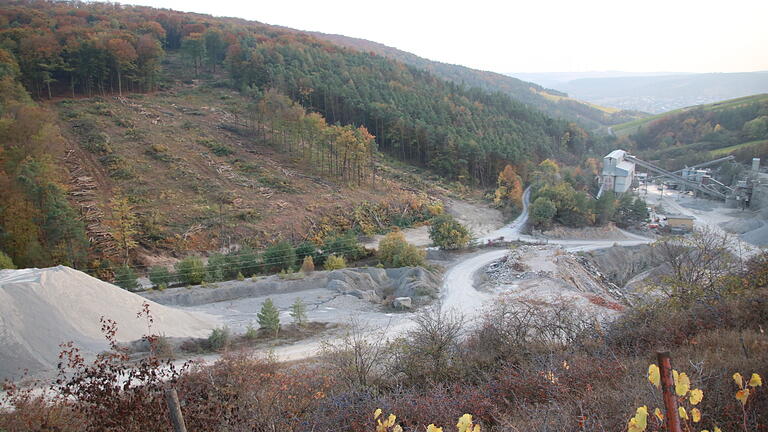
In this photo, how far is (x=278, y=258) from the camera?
1119 inches

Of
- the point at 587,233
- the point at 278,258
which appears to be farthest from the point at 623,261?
the point at 278,258

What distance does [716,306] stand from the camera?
423 inches

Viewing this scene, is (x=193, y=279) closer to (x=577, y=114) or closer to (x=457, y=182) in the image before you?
(x=457, y=182)

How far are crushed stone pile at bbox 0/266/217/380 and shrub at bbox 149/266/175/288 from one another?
6997mm

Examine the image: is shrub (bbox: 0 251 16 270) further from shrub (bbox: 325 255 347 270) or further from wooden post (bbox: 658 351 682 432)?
wooden post (bbox: 658 351 682 432)

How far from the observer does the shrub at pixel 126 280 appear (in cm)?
2358

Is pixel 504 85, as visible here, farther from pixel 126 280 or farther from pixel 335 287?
pixel 126 280

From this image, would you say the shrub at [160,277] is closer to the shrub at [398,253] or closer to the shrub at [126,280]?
the shrub at [126,280]

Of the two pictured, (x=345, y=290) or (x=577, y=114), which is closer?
(x=345, y=290)

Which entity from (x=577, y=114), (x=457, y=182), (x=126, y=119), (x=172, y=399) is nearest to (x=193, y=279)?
(x=172, y=399)

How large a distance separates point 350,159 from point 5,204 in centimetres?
2807

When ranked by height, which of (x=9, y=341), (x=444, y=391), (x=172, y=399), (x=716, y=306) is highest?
(x=172, y=399)

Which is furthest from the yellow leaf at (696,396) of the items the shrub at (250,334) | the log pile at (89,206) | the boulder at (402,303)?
the log pile at (89,206)

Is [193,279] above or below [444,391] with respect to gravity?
below
